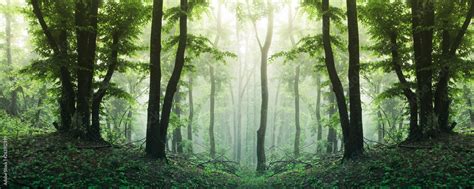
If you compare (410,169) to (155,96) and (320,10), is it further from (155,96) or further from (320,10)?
(155,96)

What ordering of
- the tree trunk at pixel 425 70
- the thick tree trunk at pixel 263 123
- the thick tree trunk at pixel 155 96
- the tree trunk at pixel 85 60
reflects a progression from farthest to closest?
the thick tree trunk at pixel 263 123, the tree trunk at pixel 85 60, the thick tree trunk at pixel 155 96, the tree trunk at pixel 425 70

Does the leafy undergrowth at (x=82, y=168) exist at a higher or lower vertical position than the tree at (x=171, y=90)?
lower

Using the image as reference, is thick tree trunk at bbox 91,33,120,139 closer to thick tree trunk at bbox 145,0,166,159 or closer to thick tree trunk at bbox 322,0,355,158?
thick tree trunk at bbox 145,0,166,159

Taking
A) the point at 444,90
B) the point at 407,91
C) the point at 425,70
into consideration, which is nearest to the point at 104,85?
the point at 407,91

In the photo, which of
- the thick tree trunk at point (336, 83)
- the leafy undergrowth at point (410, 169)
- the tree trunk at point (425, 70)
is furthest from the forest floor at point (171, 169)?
the thick tree trunk at point (336, 83)

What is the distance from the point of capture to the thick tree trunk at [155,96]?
1360 cm

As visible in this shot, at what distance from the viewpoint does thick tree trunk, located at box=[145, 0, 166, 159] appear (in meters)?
13.6

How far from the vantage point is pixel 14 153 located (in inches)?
391

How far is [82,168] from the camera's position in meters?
9.55

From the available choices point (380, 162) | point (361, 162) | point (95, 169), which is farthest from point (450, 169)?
point (95, 169)

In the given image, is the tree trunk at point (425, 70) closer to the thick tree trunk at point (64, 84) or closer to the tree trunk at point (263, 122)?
the tree trunk at point (263, 122)

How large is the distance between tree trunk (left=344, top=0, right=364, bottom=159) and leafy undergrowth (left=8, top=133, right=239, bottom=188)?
4750 mm

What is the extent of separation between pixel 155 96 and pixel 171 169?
260 cm

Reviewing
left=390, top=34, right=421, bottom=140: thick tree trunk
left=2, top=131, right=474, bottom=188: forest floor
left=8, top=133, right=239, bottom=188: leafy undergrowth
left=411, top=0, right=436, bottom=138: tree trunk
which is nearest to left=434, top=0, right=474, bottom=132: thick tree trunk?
left=411, top=0, right=436, bottom=138: tree trunk
